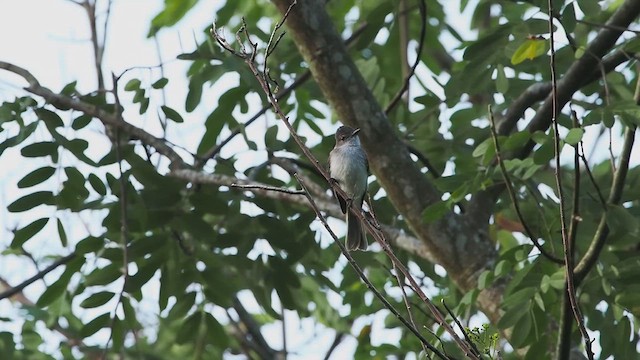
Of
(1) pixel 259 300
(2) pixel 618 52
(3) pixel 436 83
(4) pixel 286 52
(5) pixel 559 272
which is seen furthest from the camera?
(4) pixel 286 52

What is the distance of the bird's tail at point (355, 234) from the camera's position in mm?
5672

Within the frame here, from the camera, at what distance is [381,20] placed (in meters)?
6.31

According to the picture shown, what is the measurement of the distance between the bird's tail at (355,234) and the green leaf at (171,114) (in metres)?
1.16

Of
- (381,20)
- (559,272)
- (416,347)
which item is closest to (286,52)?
(381,20)

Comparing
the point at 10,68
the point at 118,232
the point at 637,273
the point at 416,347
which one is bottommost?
the point at 637,273

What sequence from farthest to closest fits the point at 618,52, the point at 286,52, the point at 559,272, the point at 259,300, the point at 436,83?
the point at 286,52 < the point at 436,83 < the point at 259,300 < the point at 618,52 < the point at 559,272

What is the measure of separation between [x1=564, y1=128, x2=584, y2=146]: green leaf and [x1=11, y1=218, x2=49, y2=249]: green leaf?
314cm

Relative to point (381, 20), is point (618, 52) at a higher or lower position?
lower

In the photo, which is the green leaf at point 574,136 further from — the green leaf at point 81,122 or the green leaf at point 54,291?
the green leaf at point 54,291

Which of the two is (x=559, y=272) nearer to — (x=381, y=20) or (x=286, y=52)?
(x=381, y=20)

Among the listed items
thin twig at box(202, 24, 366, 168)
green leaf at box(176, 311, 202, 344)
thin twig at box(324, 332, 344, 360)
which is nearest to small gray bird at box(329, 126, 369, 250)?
thin twig at box(202, 24, 366, 168)

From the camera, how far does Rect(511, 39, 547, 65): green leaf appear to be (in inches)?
194

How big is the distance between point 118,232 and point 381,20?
6.86 feet

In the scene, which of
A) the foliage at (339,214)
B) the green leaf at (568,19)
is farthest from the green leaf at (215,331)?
the green leaf at (568,19)
